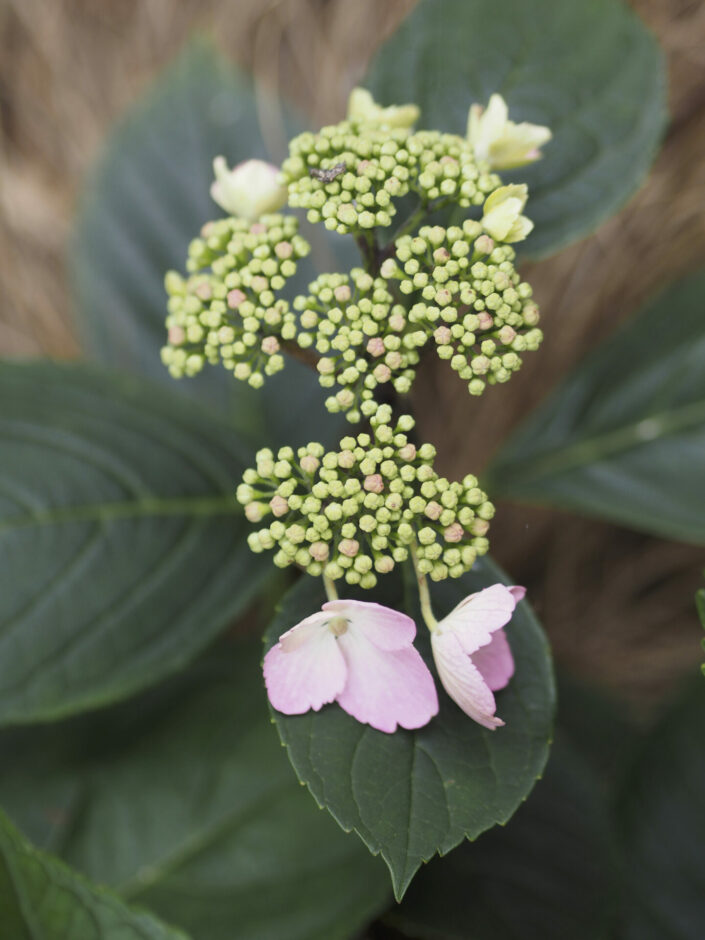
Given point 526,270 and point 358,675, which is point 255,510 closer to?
point 358,675

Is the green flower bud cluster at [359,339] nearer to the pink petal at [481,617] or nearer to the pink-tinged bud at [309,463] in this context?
the pink-tinged bud at [309,463]

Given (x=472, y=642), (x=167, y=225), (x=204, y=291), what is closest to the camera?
(x=472, y=642)

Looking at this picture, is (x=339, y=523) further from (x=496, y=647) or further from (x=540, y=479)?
(x=540, y=479)

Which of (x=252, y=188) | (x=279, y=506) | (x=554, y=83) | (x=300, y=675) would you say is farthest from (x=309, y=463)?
(x=554, y=83)

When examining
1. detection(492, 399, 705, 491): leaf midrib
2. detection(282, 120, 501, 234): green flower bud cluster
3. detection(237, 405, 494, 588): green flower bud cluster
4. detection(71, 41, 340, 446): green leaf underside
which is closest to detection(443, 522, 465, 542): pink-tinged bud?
detection(237, 405, 494, 588): green flower bud cluster

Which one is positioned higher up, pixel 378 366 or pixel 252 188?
pixel 252 188

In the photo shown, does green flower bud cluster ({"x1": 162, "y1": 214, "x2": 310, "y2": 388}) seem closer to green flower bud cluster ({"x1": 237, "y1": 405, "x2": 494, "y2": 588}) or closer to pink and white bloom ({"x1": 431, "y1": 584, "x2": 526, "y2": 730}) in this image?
green flower bud cluster ({"x1": 237, "y1": 405, "x2": 494, "y2": 588})

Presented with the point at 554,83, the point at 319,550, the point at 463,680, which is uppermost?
the point at 554,83
